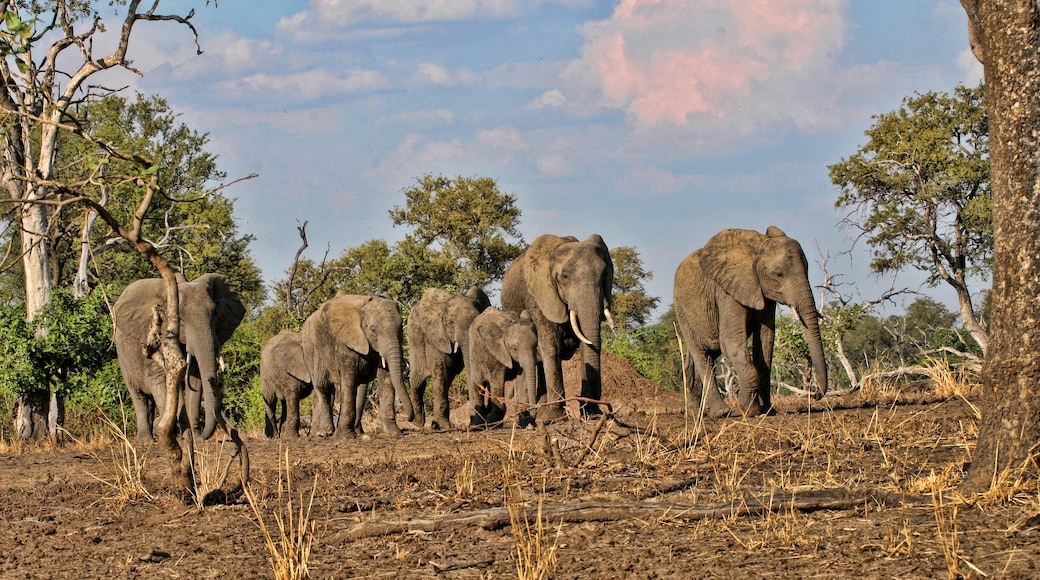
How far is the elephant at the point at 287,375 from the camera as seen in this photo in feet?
59.2

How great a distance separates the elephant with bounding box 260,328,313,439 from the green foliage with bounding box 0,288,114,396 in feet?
7.77

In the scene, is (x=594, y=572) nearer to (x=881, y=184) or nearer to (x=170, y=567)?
(x=170, y=567)

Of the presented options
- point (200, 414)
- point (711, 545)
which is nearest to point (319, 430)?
point (200, 414)

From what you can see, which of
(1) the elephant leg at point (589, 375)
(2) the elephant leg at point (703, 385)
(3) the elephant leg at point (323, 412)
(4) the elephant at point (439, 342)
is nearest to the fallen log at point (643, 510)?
(2) the elephant leg at point (703, 385)

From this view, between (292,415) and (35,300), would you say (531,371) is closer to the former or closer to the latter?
(292,415)

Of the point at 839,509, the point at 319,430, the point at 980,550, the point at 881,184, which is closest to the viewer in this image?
the point at 980,550

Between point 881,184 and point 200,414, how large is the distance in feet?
49.6

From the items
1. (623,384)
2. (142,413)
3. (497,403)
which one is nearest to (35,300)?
(142,413)

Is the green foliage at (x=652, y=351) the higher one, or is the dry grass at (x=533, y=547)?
the green foliage at (x=652, y=351)

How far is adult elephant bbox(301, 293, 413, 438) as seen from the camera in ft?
50.8

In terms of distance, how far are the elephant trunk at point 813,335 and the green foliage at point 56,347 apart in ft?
33.3

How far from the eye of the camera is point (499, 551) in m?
6.59

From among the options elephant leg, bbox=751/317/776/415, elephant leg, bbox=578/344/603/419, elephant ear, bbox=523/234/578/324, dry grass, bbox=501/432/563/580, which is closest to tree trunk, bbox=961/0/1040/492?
dry grass, bbox=501/432/563/580

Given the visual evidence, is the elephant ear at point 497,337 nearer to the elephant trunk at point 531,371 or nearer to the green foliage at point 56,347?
the elephant trunk at point 531,371
